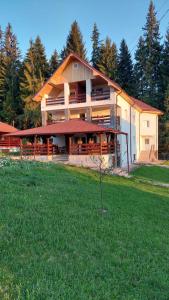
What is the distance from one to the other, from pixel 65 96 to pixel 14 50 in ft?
99.3

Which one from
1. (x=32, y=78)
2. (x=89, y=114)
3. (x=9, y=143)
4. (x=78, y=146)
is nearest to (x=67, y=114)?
(x=89, y=114)

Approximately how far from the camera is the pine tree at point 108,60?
151ft

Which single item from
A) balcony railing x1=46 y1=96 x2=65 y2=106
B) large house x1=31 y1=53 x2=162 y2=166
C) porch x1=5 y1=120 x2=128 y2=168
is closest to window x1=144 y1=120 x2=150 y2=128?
large house x1=31 y1=53 x2=162 y2=166

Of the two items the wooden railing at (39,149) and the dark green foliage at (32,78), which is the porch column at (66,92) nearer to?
A: the wooden railing at (39,149)

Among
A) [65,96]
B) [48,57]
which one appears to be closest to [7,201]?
[65,96]

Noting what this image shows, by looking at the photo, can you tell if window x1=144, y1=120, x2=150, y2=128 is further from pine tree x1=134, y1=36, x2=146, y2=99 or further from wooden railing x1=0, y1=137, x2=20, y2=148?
wooden railing x1=0, y1=137, x2=20, y2=148

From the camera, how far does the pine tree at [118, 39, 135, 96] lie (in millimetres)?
45719

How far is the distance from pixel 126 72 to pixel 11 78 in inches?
744

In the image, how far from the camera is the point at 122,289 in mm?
3920

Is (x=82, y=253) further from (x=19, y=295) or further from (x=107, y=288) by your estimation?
(x=19, y=295)

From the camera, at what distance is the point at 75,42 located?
47062mm

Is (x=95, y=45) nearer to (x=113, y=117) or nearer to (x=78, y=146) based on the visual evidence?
(x=113, y=117)

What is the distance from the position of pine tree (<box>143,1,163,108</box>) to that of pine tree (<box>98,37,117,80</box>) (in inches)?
201

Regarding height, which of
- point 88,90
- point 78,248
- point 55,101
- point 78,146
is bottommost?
point 78,248
